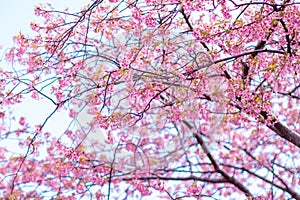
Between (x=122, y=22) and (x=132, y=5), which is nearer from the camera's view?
(x=132, y=5)

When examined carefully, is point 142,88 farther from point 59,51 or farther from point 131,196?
point 131,196

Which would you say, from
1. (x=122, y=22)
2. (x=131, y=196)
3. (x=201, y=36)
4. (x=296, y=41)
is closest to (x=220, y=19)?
(x=201, y=36)

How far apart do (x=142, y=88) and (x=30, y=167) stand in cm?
365

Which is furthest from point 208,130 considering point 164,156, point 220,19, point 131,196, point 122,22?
point 220,19

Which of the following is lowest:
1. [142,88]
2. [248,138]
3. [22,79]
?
[142,88]

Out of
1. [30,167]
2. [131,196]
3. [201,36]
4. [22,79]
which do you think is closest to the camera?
[201,36]

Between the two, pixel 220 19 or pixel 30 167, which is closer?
pixel 220 19

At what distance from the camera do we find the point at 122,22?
5500 millimetres

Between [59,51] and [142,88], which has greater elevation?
[59,51]

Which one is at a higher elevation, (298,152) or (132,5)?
(298,152)

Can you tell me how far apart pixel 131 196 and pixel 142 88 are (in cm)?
257

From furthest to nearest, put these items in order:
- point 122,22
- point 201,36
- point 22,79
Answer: point 122,22 → point 22,79 → point 201,36

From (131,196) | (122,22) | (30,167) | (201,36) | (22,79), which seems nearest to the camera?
(201,36)

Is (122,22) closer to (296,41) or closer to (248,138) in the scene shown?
(296,41)
